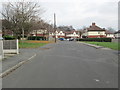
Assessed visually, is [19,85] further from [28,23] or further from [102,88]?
[28,23]

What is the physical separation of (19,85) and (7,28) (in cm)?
3038

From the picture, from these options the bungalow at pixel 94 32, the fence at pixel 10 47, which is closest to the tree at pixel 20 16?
the fence at pixel 10 47

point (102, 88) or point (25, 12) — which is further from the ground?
point (25, 12)

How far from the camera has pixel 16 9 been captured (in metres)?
33.4

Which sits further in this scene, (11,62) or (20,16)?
(20,16)

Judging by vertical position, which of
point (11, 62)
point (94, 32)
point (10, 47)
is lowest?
point (11, 62)

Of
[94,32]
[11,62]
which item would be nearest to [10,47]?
[11,62]

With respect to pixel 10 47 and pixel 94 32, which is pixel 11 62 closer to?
pixel 10 47

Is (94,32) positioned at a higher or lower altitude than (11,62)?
higher

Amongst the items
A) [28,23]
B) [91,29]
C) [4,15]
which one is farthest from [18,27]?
[91,29]

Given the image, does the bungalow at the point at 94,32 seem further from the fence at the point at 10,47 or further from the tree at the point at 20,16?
the fence at the point at 10,47

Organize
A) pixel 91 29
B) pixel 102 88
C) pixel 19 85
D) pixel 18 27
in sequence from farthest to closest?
1. pixel 91 29
2. pixel 18 27
3. pixel 19 85
4. pixel 102 88

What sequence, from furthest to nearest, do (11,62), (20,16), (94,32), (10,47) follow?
(94,32)
(20,16)
(10,47)
(11,62)

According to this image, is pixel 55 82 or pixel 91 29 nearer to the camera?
pixel 55 82
